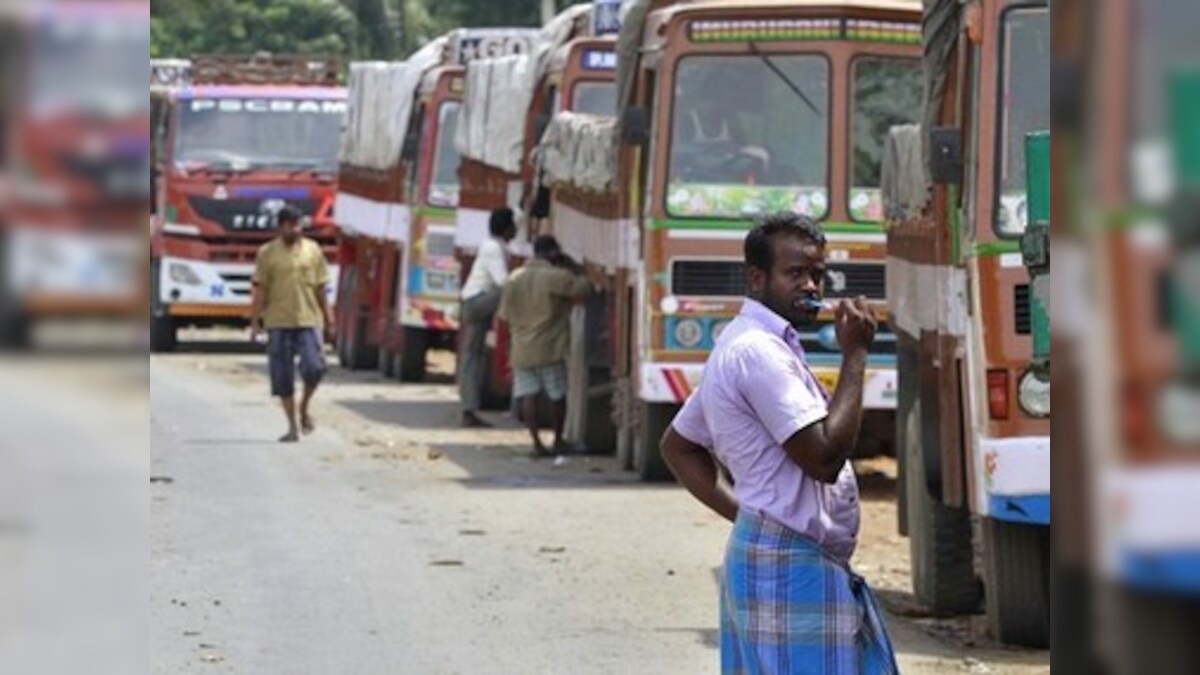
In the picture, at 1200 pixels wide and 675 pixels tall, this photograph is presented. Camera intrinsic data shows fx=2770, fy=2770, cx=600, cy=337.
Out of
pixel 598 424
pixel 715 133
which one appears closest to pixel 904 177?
pixel 715 133

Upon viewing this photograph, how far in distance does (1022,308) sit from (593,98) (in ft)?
35.3

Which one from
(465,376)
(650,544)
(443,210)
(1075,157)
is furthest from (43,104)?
(443,210)

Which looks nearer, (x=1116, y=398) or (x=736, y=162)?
(x=1116, y=398)

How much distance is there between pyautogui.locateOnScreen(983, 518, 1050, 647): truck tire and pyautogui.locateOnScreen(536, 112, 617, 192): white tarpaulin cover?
7.41 meters

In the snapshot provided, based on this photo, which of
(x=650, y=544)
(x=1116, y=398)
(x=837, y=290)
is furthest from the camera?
(x=837, y=290)

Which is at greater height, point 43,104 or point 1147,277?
point 43,104

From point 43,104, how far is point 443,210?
2387 cm

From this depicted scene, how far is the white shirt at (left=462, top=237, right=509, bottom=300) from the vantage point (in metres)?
20.2

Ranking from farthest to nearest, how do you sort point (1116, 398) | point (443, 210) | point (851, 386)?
point (443, 210)
point (851, 386)
point (1116, 398)

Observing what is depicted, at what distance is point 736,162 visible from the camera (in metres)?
15.3

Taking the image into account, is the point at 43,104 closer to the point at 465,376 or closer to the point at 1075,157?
the point at 1075,157

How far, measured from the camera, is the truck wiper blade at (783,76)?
15305mm

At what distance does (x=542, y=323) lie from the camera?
18312 mm

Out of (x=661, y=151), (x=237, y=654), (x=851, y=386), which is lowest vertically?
(x=237, y=654)
